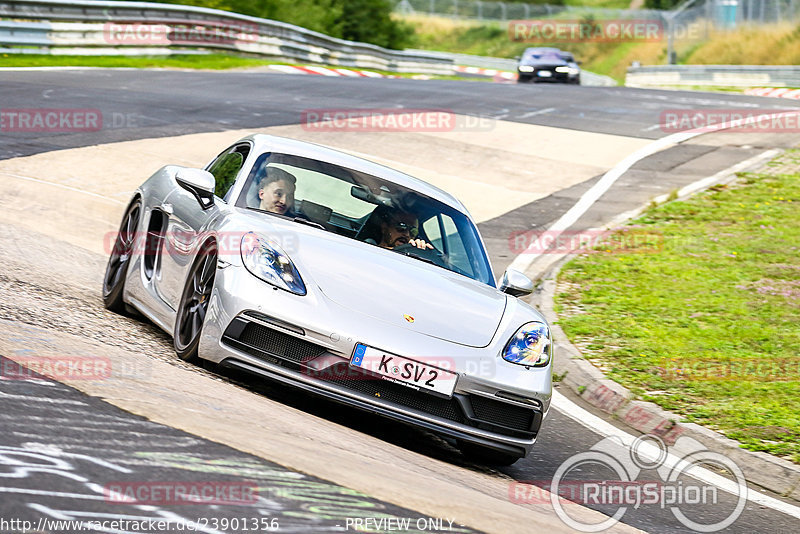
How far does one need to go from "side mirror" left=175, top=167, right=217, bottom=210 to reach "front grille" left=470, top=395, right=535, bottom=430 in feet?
6.67

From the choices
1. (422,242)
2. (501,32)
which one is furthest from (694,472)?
(501,32)

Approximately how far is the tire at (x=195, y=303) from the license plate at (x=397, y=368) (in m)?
0.92

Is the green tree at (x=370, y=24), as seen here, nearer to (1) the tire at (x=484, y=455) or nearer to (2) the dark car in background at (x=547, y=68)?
(2) the dark car in background at (x=547, y=68)

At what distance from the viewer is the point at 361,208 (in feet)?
22.3

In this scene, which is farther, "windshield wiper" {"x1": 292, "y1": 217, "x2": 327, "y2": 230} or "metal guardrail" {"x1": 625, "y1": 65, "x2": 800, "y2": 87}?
"metal guardrail" {"x1": 625, "y1": 65, "x2": 800, "y2": 87}

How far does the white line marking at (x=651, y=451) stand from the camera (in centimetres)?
611

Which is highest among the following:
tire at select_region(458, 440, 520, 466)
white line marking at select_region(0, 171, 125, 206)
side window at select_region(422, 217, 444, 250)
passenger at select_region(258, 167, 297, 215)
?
passenger at select_region(258, 167, 297, 215)

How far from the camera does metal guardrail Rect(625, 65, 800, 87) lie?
36.0 m

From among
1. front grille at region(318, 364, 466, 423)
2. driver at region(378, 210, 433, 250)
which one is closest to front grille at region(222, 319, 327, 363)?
front grille at region(318, 364, 466, 423)

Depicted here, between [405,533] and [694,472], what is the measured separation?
3.37 meters

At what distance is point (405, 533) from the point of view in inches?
143

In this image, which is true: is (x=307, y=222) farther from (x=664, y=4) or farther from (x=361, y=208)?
(x=664, y=4)

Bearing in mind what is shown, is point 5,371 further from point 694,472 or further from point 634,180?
point 634,180

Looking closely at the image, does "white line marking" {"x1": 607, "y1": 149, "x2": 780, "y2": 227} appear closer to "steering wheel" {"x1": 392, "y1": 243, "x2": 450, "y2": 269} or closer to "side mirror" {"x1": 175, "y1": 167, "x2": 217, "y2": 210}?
"steering wheel" {"x1": 392, "y1": 243, "x2": 450, "y2": 269}
